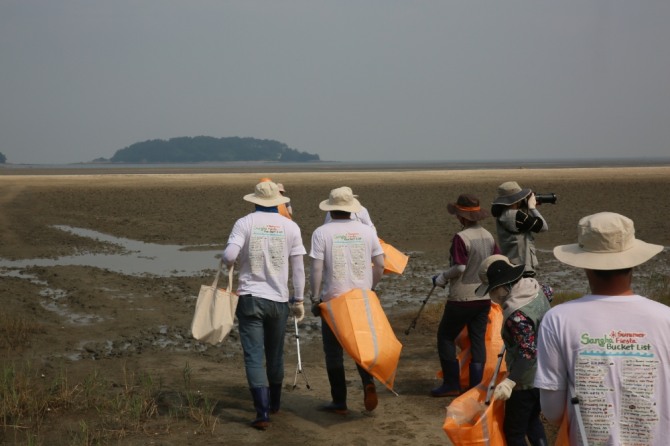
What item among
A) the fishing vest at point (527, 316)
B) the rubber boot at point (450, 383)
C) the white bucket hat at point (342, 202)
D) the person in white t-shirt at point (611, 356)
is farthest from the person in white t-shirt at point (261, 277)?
the person in white t-shirt at point (611, 356)

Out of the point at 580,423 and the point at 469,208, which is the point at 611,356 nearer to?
the point at 580,423

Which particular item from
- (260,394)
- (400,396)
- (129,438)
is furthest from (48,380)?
(400,396)

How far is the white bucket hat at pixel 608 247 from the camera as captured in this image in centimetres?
330

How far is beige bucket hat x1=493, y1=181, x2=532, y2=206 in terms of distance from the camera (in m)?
7.01

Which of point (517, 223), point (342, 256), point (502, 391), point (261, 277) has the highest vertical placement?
point (517, 223)

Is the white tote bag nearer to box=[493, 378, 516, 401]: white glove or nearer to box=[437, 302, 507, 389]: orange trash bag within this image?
box=[437, 302, 507, 389]: orange trash bag

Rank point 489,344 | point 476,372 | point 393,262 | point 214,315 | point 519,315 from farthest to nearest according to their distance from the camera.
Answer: point 393,262 < point 489,344 < point 476,372 < point 214,315 < point 519,315

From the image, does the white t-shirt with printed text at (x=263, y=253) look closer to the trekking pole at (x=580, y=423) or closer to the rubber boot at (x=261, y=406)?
the rubber boot at (x=261, y=406)

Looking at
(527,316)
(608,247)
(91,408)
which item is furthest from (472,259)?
(608,247)

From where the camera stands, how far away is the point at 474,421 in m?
4.58

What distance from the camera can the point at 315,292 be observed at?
673cm

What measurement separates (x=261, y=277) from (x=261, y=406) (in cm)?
99

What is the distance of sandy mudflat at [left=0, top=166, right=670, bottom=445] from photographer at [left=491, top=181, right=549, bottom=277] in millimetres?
1450

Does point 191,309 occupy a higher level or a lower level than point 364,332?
lower
